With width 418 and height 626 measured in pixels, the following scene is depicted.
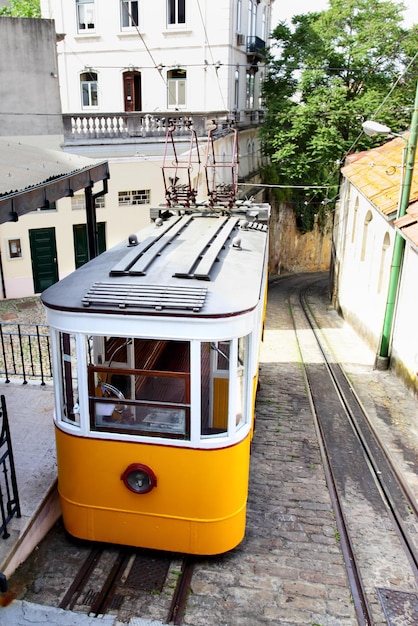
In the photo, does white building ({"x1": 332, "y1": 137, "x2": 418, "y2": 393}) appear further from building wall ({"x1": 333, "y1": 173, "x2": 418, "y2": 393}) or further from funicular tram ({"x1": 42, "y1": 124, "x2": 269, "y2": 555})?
funicular tram ({"x1": 42, "y1": 124, "x2": 269, "y2": 555})

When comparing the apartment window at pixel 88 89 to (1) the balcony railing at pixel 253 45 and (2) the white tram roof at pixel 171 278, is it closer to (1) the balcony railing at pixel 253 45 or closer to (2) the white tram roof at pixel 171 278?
(1) the balcony railing at pixel 253 45

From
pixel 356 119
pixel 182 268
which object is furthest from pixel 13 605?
pixel 356 119

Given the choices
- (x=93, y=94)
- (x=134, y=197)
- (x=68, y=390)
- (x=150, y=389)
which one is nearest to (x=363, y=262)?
(x=134, y=197)

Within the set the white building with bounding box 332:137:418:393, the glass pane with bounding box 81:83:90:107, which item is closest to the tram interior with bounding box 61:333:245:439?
the white building with bounding box 332:137:418:393

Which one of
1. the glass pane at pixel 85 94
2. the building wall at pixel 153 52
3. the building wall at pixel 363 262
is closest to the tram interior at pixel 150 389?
the building wall at pixel 363 262

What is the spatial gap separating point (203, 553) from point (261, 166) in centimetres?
2860

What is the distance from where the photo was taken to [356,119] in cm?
2100

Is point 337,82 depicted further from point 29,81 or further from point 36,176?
point 36,176

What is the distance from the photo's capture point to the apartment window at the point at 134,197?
17.3m

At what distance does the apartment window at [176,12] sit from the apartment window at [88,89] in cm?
432

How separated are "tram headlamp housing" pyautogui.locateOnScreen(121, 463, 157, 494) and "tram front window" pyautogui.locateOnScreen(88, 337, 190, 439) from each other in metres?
0.34

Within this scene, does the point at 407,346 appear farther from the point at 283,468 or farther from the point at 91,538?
the point at 91,538

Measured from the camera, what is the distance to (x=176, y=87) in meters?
24.4

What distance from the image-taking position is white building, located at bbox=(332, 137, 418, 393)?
10.6 m
